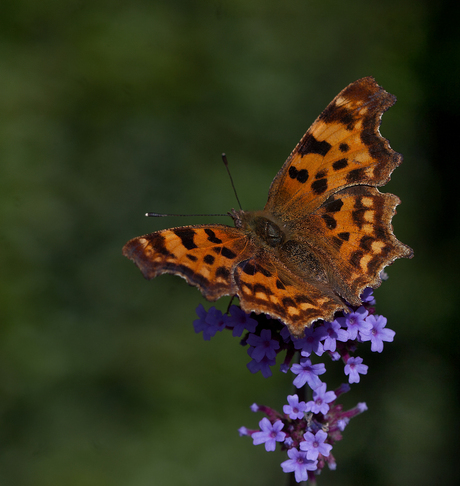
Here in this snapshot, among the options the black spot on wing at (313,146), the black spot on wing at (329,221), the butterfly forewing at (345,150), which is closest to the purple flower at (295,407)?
the black spot on wing at (329,221)

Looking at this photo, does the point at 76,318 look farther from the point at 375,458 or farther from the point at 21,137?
the point at 375,458

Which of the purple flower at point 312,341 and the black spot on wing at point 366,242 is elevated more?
the black spot on wing at point 366,242

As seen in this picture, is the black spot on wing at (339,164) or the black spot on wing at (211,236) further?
the black spot on wing at (339,164)

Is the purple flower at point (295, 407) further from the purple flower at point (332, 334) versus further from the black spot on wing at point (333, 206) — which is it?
the black spot on wing at point (333, 206)

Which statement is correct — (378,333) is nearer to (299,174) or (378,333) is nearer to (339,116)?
(299,174)

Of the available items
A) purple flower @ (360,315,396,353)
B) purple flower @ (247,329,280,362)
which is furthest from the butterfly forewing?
purple flower @ (247,329,280,362)

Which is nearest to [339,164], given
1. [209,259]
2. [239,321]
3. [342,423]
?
[209,259]

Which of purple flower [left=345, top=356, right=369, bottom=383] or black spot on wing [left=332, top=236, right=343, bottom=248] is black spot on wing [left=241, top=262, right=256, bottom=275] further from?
purple flower [left=345, top=356, right=369, bottom=383]

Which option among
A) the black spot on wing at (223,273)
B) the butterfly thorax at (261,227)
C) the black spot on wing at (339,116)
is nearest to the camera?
the black spot on wing at (223,273)
